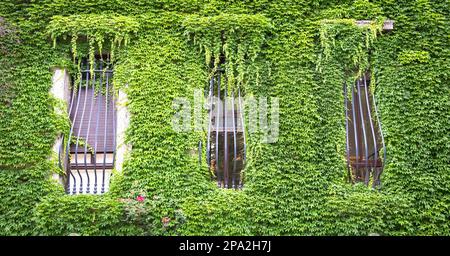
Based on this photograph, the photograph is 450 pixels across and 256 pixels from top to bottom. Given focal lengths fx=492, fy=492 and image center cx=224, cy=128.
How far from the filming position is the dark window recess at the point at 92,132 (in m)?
6.91

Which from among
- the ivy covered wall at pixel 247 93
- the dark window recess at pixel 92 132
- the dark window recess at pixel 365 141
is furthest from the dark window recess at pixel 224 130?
the dark window recess at pixel 365 141

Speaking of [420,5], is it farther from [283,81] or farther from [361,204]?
[361,204]

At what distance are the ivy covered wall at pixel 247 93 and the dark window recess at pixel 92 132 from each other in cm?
27

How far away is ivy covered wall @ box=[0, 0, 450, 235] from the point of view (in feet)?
21.6

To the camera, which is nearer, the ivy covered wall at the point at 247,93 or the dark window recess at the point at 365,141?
the ivy covered wall at the point at 247,93

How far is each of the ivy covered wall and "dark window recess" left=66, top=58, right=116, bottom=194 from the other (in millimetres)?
270

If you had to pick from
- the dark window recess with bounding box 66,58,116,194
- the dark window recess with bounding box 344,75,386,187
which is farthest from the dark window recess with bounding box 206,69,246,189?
the dark window recess with bounding box 344,75,386,187

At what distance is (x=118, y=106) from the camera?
705cm

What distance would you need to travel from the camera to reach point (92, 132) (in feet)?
23.6

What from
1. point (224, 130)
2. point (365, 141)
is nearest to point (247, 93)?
point (224, 130)

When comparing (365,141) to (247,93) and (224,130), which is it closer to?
(247,93)

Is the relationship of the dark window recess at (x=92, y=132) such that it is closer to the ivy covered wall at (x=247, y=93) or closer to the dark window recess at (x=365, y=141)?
the ivy covered wall at (x=247, y=93)

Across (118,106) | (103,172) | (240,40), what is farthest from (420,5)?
(103,172)

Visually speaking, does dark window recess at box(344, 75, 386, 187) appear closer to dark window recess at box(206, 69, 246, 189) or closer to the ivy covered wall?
the ivy covered wall
